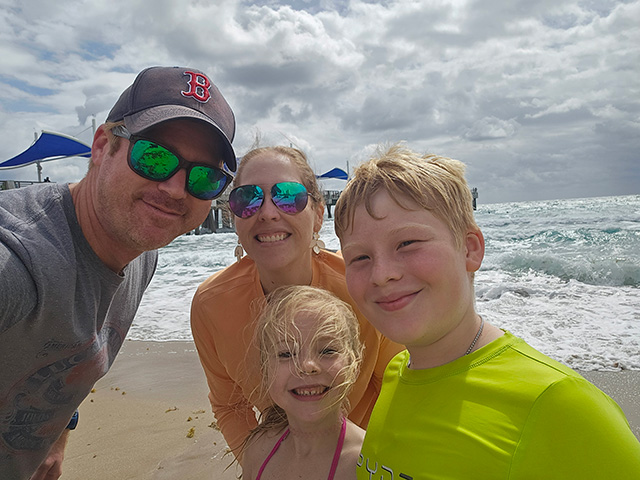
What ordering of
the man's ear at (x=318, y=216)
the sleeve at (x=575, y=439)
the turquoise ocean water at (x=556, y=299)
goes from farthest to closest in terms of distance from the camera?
the turquoise ocean water at (x=556, y=299) → the man's ear at (x=318, y=216) → the sleeve at (x=575, y=439)

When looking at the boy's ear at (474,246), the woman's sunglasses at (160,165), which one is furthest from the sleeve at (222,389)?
the boy's ear at (474,246)

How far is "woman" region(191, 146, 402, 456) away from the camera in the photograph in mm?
2568

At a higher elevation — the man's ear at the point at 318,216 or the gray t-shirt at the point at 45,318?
the man's ear at the point at 318,216

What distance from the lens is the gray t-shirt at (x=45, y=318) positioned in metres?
1.92

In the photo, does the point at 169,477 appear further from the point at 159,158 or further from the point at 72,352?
the point at 159,158

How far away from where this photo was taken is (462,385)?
4.97 feet

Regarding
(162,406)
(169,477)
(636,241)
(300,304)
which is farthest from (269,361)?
(636,241)

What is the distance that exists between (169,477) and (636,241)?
19044 millimetres

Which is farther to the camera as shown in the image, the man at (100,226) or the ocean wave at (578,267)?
the ocean wave at (578,267)

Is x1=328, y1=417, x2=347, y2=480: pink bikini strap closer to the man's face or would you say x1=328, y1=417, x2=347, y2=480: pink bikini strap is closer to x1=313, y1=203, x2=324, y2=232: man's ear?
x1=313, y1=203, x2=324, y2=232: man's ear

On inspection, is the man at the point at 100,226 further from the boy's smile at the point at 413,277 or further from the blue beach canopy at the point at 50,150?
the blue beach canopy at the point at 50,150

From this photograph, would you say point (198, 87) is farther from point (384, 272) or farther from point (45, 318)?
point (384, 272)

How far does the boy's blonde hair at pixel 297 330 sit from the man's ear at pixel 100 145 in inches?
48.7

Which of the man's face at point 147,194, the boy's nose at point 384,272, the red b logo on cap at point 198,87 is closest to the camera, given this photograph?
the boy's nose at point 384,272
